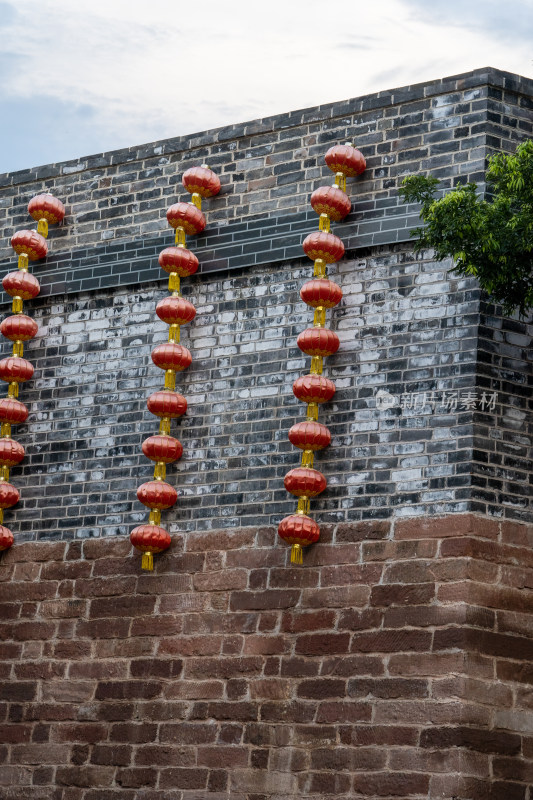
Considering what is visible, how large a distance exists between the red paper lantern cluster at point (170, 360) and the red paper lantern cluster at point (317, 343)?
1.08m

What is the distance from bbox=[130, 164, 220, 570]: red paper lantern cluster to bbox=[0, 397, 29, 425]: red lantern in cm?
137

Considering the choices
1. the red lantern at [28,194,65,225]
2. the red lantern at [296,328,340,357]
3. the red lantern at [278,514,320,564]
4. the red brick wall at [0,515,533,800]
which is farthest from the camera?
the red lantern at [28,194,65,225]

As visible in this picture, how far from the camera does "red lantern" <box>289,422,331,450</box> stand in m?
10.1

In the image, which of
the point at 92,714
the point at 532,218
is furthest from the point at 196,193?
the point at 92,714

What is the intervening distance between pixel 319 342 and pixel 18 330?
292cm

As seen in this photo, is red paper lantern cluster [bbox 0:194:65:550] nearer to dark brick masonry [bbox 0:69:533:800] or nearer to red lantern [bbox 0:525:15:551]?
red lantern [bbox 0:525:15:551]

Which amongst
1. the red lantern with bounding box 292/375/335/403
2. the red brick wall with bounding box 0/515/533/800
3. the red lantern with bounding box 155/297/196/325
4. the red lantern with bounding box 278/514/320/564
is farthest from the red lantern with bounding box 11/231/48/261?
the red lantern with bounding box 278/514/320/564

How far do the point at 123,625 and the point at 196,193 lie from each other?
3.42 m

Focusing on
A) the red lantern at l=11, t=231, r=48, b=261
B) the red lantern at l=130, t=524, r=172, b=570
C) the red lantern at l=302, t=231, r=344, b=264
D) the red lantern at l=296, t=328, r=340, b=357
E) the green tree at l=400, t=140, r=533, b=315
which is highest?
the red lantern at l=11, t=231, r=48, b=261

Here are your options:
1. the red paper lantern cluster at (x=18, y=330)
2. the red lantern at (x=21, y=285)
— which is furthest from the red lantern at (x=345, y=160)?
the red lantern at (x=21, y=285)

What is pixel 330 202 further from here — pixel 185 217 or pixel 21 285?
pixel 21 285

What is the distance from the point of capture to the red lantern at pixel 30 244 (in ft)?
39.7

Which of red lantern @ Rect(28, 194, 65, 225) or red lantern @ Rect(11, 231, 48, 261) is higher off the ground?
red lantern @ Rect(28, 194, 65, 225)

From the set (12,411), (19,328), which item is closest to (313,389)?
(12,411)
